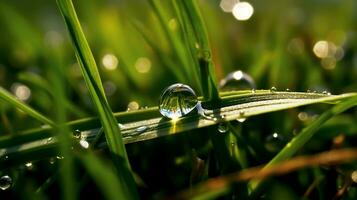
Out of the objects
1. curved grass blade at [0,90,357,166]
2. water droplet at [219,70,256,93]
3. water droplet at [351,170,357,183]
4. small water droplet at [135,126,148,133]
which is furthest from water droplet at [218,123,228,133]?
water droplet at [219,70,256,93]

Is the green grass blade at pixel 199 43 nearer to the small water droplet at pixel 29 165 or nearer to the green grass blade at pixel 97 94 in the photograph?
the green grass blade at pixel 97 94

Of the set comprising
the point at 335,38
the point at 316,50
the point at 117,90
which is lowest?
the point at 117,90

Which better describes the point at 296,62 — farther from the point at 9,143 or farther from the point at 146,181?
the point at 9,143

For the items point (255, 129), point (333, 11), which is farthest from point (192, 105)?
point (333, 11)

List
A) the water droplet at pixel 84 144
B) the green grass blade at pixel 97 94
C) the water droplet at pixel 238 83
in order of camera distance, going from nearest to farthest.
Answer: the green grass blade at pixel 97 94, the water droplet at pixel 84 144, the water droplet at pixel 238 83

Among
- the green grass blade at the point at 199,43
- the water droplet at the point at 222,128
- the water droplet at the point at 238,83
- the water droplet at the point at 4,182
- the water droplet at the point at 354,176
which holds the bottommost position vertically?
the water droplet at the point at 354,176

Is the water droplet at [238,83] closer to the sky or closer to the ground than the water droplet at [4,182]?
closer to the sky

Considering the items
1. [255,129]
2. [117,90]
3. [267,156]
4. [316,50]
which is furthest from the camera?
[316,50]

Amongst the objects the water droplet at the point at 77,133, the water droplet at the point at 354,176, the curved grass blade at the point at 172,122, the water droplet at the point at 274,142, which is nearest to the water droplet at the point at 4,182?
the curved grass blade at the point at 172,122
